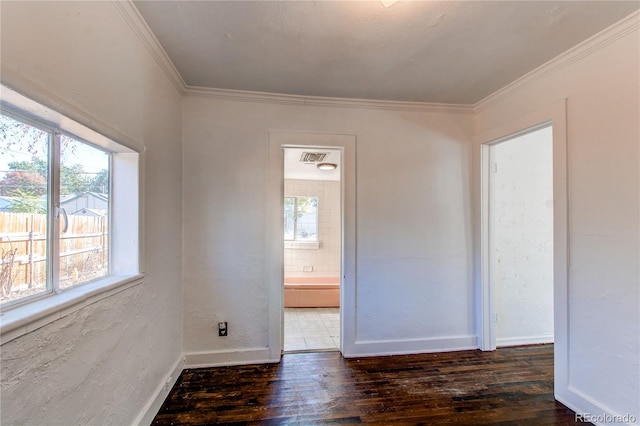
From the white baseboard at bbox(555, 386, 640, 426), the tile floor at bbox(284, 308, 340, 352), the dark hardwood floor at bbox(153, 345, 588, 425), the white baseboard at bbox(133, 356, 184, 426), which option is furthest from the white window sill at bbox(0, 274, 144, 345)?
the white baseboard at bbox(555, 386, 640, 426)

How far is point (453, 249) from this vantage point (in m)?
2.95

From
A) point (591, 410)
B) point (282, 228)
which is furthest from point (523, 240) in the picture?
point (282, 228)

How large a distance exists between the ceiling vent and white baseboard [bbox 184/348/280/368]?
7.60 ft

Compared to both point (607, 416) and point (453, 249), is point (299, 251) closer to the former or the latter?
point (453, 249)

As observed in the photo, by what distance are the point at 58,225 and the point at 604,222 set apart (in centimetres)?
293

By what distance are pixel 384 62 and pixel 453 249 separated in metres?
1.90

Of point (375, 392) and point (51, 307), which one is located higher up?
point (51, 307)

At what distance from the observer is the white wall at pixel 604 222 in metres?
1.68

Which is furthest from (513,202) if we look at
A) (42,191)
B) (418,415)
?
(42,191)

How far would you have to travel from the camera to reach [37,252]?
1131 mm

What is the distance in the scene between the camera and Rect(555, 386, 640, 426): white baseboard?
1693mm

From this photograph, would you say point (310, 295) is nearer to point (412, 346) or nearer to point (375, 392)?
point (412, 346)

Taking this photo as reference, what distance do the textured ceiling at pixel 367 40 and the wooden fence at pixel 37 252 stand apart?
4.00ft

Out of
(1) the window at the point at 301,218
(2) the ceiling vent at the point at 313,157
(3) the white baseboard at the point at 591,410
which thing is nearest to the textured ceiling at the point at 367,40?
(2) the ceiling vent at the point at 313,157
